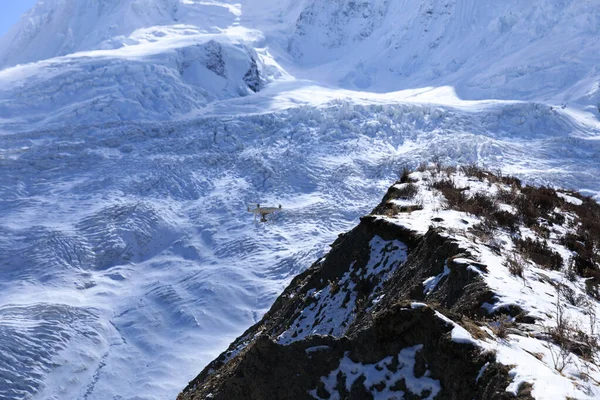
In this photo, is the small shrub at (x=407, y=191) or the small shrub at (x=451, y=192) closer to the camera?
the small shrub at (x=451, y=192)

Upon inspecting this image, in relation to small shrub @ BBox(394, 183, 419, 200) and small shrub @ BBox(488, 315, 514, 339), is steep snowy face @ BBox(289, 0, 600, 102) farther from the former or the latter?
small shrub @ BBox(488, 315, 514, 339)

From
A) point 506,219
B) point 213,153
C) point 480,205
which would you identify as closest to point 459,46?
point 213,153

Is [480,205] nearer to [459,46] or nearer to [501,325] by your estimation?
[501,325]

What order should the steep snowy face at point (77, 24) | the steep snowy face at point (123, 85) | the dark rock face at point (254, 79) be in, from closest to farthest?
the steep snowy face at point (123, 85) → the dark rock face at point (254, 79) → the steep snowy face at point (77, 24)

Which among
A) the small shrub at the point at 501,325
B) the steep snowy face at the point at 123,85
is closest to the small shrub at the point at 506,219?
the small shrub at the point at 501,325

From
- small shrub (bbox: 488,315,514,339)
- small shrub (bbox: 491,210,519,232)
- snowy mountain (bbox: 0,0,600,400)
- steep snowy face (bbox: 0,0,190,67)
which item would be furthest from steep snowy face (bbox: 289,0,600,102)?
small shrub (bbox: 488,315,514,339)

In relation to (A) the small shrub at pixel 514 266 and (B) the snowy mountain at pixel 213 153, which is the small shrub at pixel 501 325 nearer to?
(A) the small shrub at pixel 514 266
